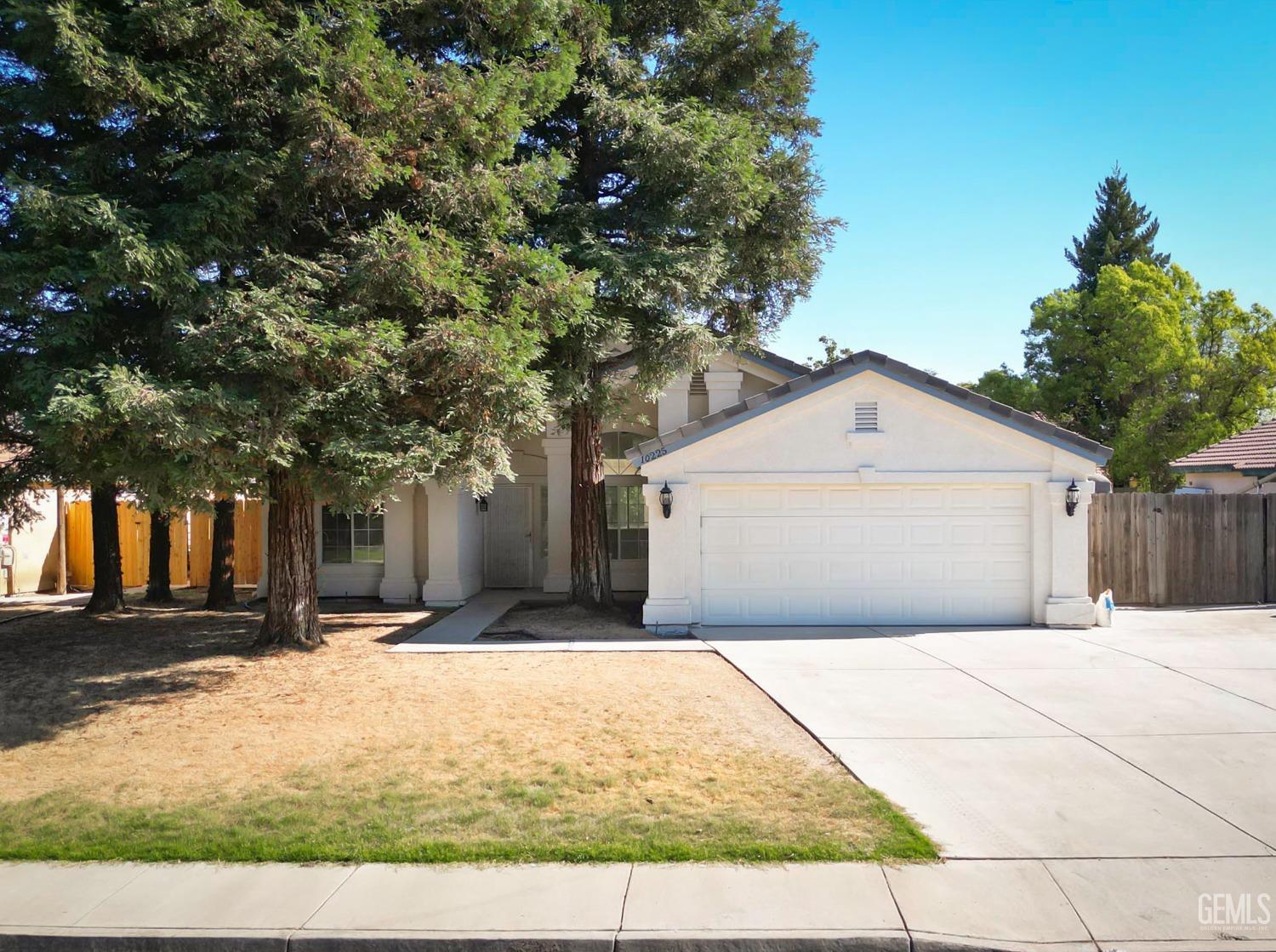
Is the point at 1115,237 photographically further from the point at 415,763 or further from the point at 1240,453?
the point at 415,763

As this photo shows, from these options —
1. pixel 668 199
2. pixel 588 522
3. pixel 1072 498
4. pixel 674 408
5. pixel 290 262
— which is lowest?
pixel 588 522

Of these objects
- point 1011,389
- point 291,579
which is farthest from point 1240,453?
point 291,579

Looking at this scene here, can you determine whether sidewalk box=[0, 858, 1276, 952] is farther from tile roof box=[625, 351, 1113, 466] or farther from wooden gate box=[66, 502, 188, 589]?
wooden gate box=[66, 502, 188, 589]

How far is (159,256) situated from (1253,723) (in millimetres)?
10798

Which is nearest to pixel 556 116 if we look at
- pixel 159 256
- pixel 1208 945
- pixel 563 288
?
pixel 563 288

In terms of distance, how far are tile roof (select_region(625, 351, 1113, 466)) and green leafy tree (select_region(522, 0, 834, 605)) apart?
3.28 ft

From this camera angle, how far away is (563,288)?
9.66m

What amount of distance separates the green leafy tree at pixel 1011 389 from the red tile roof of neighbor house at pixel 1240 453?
6.04 m

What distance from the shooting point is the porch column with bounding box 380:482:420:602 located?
15789 millimetres

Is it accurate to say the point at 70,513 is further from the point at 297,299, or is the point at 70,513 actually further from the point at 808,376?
the point at 808,376

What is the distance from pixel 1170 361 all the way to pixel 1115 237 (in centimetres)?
2346

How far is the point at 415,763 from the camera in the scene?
6320 millimetres

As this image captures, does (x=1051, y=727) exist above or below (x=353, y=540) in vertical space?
below

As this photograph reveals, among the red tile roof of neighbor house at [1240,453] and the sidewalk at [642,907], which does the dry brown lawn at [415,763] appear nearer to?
the sidewalk at [642,907]
